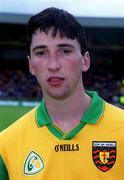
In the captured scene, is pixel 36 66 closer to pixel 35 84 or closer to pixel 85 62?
pixel 85 62

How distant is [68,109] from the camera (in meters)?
2.76

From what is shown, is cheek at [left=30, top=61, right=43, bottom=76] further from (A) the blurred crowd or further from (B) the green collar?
(A) the blurred crowd

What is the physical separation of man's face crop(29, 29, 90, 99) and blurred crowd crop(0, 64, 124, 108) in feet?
83.7

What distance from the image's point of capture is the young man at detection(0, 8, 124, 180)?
2598 millimetres

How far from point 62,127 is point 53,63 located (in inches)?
12.8

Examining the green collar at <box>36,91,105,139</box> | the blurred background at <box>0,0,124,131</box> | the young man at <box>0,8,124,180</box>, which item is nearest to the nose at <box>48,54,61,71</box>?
the young man at <box>0,8,124,180</box>

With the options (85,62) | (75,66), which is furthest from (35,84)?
(75,66)

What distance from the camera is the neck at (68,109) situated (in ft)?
8.96

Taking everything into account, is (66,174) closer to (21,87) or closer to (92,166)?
(92,166)

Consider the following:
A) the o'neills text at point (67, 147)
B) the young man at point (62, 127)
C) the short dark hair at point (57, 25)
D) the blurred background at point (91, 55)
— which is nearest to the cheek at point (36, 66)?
the young man at point (62, 127)

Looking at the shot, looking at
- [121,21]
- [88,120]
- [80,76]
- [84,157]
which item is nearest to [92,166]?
[84,157]

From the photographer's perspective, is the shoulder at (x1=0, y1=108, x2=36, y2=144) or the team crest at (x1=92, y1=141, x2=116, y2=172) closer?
the team crest at (x1=92, y1=141, x2=116, y2=172)

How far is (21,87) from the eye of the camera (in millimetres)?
31609

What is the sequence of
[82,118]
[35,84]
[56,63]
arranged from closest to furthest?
[56,63] < [82,118] < [35,84]
